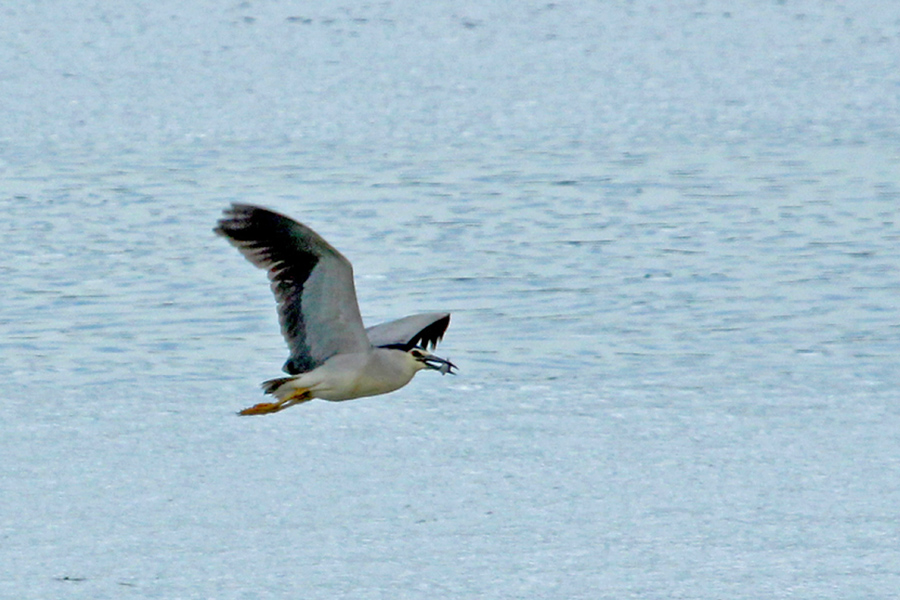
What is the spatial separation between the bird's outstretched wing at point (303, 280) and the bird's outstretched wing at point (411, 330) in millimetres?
406

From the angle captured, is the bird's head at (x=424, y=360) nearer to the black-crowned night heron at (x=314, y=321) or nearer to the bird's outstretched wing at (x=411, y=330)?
the black-crowned night heron at (x=314, y=321)

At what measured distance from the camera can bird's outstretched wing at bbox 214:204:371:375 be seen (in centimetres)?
465

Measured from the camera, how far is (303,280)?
4754mm

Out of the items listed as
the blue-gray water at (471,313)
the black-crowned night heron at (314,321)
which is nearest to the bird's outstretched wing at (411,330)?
the blue-gray water at (471,313)

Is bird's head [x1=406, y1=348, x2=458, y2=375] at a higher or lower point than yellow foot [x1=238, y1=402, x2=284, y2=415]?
higher

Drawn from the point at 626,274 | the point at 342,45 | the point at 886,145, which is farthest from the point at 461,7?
the point at 626,274

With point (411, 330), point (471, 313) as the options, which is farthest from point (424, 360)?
point (471, 313)

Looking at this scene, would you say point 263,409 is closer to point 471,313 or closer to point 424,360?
point 424,360

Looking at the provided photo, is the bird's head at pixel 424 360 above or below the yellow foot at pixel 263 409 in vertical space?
above

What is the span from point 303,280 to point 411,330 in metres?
0.65

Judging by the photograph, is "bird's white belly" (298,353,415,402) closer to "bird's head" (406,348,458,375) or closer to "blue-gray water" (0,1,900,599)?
"bird's head" (406,348,458,375)

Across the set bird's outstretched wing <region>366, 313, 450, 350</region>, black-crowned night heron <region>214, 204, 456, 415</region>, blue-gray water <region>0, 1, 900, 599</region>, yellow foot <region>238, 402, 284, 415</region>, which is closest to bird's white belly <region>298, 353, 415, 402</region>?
black-crowned night heron <region>214, 204, 456, 415</region>

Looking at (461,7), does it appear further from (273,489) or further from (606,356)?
(273,489)

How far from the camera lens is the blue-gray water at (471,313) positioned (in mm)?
4246
